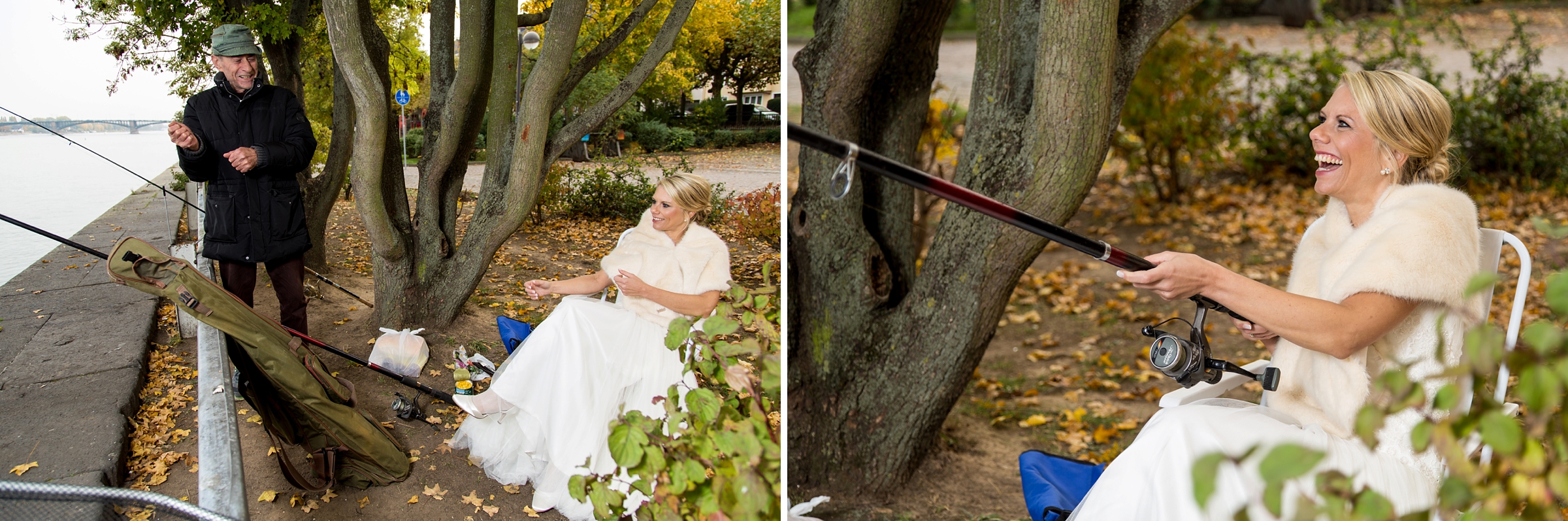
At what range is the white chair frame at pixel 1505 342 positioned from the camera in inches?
58.1

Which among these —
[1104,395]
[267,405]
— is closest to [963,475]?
[1104,395]

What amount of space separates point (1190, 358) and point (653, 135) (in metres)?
1.51

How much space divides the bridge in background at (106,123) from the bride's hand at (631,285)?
196cm

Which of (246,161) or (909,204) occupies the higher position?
(246,161)

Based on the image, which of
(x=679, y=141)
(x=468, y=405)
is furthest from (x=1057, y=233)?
(x=468, y=405)

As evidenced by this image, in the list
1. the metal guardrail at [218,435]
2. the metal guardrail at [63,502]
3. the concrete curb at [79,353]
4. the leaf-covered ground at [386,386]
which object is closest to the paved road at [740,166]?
the leaf-covered ground at [386,386]

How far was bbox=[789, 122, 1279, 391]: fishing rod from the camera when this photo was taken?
4.16 ft

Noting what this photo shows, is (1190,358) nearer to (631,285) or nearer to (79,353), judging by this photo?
(631,285)

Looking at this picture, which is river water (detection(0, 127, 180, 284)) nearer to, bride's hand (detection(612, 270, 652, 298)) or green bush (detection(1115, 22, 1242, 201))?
bride's hand (detection(612, 270, 652, 298))

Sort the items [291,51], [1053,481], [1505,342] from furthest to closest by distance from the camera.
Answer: [291,51] < [1053,481] < [1505,342]

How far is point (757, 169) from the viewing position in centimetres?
231

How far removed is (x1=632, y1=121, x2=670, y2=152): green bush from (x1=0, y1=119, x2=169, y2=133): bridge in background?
1.80 metres

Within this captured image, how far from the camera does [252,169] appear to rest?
2914 millimetres

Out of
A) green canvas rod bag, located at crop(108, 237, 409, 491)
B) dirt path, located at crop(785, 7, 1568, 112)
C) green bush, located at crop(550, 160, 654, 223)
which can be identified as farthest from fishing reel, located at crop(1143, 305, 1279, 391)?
dirt path, located at crop(785, 7, 1568, 112)
